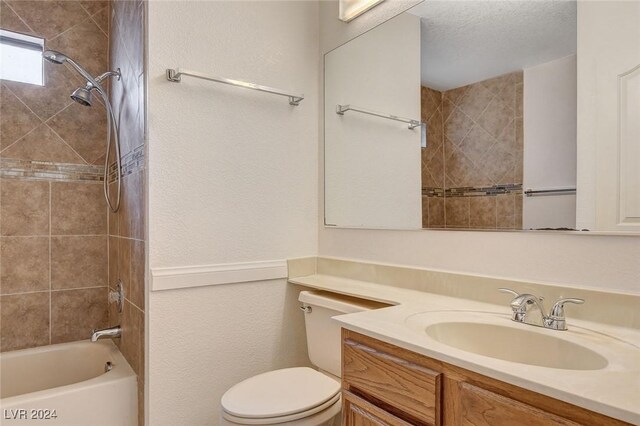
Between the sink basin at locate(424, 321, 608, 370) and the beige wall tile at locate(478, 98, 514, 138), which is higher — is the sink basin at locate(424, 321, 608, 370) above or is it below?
below

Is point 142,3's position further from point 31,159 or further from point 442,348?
point 442,348

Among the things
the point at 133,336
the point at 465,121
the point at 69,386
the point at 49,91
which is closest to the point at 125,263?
the point at 133,336

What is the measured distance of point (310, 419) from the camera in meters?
1.31

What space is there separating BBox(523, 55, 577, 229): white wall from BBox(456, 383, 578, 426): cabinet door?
0.65 metres

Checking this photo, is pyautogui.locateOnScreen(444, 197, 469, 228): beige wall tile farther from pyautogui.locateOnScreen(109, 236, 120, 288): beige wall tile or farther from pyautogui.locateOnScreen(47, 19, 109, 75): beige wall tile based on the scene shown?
pyautogui.locateOnScreen(47, 19, 109, 75): beige wall tile

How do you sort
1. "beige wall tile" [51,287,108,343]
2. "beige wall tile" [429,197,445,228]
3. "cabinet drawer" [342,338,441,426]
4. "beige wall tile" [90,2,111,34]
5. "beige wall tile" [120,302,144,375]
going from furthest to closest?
1. "beige wall tile" [90,2,111,34]
2. "beige wall tile" [51,287,108,343]
3. "beige wall tile" [120,302,144,375]
4. "beige wall tile" [429,197,445,228]
5. "cabinet drawer" [342,338,441,426]

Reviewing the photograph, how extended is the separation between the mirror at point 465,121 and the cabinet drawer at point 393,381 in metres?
0.64

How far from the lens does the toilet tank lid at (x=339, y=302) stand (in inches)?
60.0

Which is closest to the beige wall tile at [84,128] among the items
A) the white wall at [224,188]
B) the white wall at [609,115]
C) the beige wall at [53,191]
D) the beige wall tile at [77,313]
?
the beige wall at [53,191]

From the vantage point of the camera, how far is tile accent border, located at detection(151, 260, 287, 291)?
1.53 meters

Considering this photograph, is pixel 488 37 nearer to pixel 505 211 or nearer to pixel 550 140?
pixel 550 140

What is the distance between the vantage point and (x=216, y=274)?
167cm

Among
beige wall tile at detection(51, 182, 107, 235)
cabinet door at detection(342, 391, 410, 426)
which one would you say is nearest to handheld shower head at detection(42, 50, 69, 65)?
beige wall tile at detection(51, 182, 107, 235)

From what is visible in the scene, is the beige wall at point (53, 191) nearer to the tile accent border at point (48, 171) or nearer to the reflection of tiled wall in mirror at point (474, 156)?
the tile accent border at point (48, 171)
